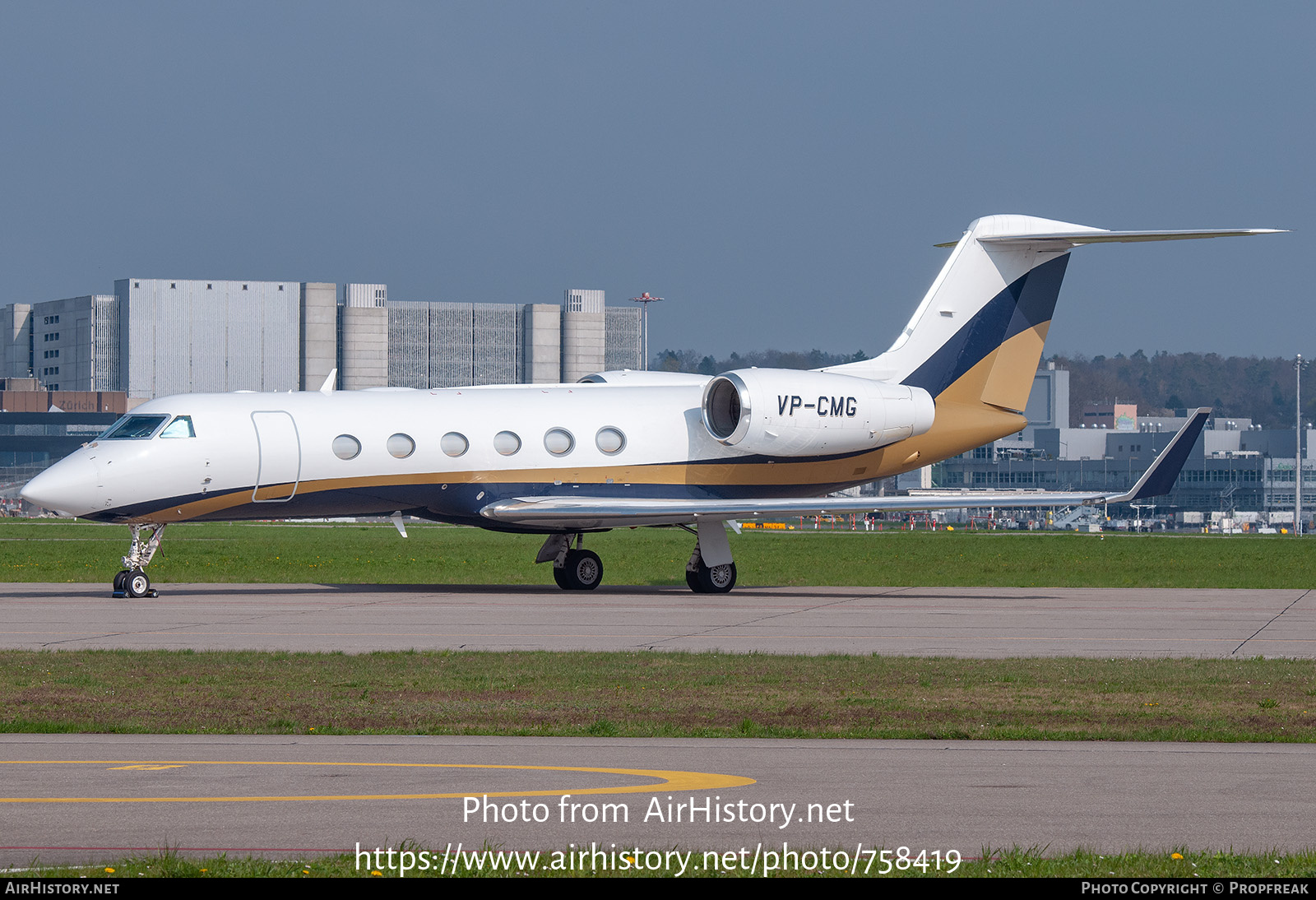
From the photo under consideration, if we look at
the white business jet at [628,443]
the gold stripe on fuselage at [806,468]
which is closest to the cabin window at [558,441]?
the white business jet at [628,443]

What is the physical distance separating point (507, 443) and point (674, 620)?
6794mm

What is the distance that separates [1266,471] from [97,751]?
150194 millimetres

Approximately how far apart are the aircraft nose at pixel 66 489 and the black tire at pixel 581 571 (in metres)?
8.85

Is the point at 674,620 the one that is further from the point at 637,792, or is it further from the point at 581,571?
the point at 637,792

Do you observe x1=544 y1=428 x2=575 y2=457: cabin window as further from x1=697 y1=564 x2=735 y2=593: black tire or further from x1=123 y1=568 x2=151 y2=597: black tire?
x1=123 y1=568 x2=151 y2=597: black tire

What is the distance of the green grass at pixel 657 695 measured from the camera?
12500mm

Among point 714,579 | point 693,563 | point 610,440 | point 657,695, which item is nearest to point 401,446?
point 610,440

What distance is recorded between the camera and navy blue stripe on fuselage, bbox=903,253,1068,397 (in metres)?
31.6

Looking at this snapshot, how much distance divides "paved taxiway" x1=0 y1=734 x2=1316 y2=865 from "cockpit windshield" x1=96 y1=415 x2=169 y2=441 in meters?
14.6

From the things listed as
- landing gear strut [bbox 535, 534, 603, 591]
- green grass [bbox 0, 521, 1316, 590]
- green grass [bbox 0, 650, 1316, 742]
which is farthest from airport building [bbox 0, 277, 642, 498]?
green grass [bbox 0, 650, 1316, 742]

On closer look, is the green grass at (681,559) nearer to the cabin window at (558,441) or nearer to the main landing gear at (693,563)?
the main landing gear at (693,563)

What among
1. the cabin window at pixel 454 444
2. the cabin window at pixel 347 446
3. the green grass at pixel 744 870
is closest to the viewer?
the green grass at pixel 744 870

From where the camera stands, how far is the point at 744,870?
7570 millimetres
